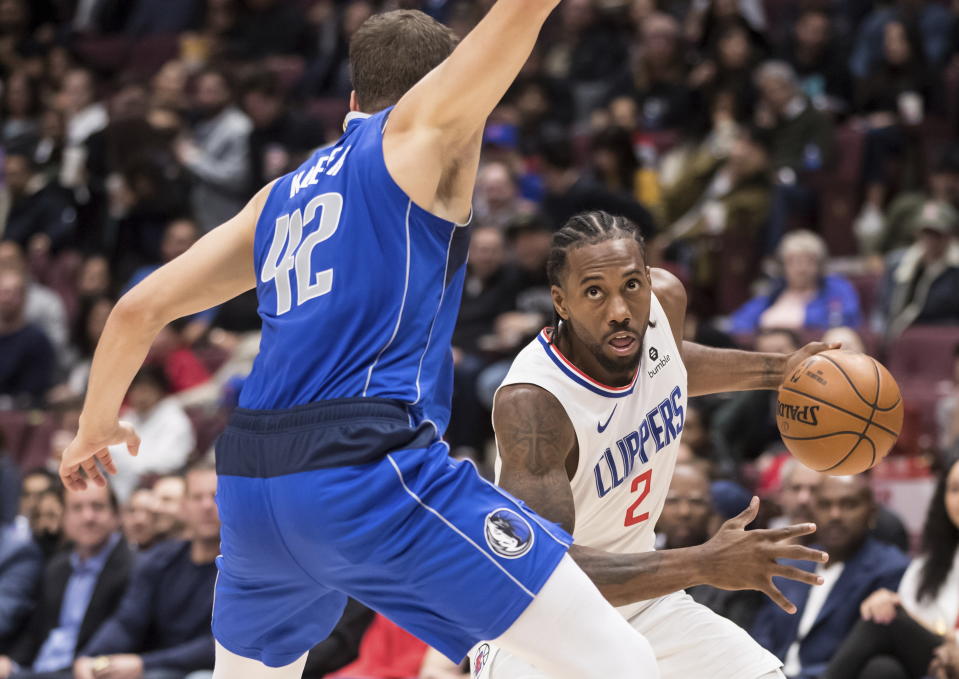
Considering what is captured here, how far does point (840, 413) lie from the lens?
13.2 ft

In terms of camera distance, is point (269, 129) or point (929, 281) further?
point (269, 129)

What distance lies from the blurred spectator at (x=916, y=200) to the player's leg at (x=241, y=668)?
6.88 meters

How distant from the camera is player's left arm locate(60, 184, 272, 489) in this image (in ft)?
10.6

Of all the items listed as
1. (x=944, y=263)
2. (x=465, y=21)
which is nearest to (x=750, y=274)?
(x=944, y=263)

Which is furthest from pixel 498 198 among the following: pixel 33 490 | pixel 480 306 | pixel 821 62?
pixel 33 490

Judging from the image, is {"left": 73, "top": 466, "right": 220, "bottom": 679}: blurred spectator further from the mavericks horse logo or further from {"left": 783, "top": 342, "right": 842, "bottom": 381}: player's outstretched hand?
the mavericks horse logo

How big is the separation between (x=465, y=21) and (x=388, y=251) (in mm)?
9220

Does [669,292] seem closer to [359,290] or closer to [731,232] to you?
[359,290]

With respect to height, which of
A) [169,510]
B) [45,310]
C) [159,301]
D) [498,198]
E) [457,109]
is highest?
[457,109]

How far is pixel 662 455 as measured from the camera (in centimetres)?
402

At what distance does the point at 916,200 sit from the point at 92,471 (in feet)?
23.4

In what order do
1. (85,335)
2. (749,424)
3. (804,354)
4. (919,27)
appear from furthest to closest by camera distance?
1. (85,335)
2. (919,27)
3. (749,424)
4. (804,354)

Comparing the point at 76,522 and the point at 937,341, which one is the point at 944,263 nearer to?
the point at 937,341

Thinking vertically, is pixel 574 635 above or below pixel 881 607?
above
